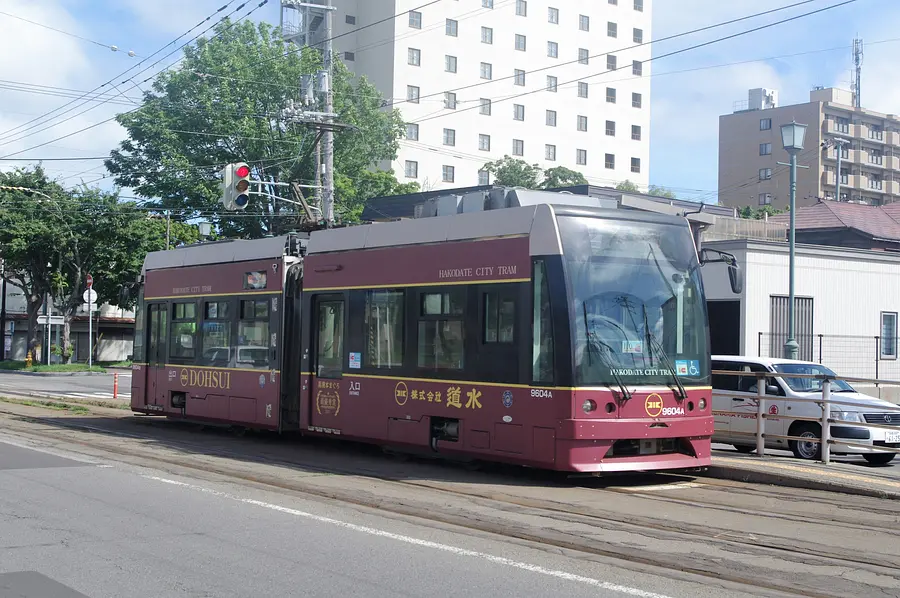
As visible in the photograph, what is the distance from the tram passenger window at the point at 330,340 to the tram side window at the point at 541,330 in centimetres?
394

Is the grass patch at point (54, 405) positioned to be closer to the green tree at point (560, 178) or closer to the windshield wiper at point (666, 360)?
the windshield wiper at point (666, 360)

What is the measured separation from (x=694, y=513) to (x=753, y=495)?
60.9 inches

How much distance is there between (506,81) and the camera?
8275 cm

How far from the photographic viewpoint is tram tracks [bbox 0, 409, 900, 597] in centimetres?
733

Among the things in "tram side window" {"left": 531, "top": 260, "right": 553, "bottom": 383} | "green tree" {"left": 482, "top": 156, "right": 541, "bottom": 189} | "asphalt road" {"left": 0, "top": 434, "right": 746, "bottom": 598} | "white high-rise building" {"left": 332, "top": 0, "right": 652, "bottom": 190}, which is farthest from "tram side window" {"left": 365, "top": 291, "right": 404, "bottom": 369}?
"green tree" {"left": 482, "top": 156, "right": 541, "bottom": 189}

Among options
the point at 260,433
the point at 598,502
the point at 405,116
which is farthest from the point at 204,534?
the point at 405,116

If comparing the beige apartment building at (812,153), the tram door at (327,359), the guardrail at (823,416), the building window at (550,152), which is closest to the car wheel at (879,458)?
the guardrail at (823,416)

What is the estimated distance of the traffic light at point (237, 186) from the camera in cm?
1998

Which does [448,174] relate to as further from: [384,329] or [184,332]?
[384,329]

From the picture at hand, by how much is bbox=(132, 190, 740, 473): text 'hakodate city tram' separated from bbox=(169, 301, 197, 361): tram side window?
306 cm

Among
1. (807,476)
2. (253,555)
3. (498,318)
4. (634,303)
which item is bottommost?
(253,555)

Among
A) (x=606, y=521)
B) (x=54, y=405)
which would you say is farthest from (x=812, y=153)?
(x=606, y=521)

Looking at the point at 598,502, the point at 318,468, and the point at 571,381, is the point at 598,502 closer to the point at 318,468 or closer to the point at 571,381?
the point at 571,381

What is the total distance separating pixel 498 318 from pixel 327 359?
3.79m
